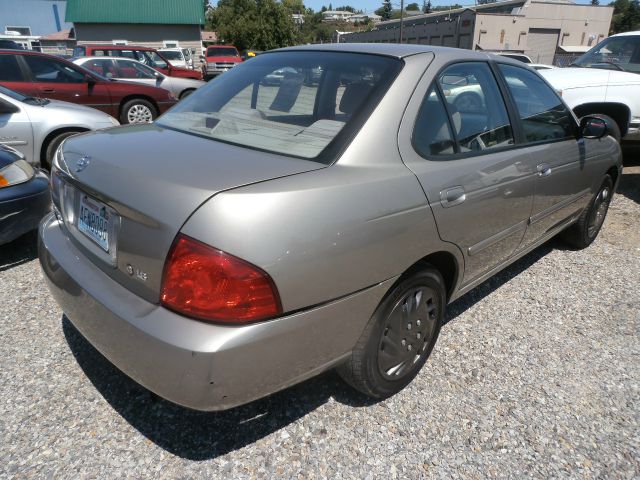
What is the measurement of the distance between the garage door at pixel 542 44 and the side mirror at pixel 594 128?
157 ft

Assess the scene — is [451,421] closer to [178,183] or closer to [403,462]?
[403,462]

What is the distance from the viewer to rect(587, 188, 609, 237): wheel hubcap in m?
4.30

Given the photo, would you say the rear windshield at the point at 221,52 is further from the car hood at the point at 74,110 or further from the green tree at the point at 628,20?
the green tree at the point at 628,20

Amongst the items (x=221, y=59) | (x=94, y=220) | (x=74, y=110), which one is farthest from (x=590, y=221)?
(x=221, y=59)

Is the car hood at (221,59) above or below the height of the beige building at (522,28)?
below

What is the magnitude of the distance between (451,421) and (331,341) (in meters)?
0.85

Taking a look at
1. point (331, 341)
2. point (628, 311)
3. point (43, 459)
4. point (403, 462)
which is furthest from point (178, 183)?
point (628, 311)

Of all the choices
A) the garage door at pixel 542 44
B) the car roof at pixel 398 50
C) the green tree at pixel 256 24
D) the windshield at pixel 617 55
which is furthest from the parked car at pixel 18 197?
the garage door at pixel 542 44

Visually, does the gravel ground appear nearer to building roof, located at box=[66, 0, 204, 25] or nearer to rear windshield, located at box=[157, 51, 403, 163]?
rear windshield, located at box=[157, 51, 403, 163]

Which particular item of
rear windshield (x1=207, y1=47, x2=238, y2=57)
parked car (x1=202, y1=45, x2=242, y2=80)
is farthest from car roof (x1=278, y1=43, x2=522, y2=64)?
rear windshield (x1=207, y1=47, x2=238, y2=57)

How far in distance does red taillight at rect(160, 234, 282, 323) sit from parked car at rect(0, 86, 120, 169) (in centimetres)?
507

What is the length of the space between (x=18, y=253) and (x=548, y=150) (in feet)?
13.7

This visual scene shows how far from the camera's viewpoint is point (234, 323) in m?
1.61

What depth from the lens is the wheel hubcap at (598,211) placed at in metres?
4.30
